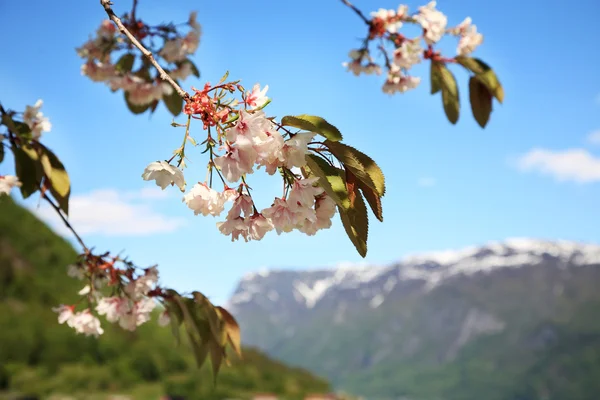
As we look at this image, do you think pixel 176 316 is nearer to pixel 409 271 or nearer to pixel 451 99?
pixel 451 99

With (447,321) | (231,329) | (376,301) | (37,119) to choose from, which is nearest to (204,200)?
(231,329)

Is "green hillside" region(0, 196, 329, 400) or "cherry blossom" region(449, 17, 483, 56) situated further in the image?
"green hillside" region(0, 196, 329, 400)

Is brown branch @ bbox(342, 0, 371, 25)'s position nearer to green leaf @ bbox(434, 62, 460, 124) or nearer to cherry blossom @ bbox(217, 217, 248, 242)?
green leaf @ bbox(434, 62, 460, 124)

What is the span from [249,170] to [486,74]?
0.80 m

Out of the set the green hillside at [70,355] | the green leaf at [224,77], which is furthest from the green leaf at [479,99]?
the green hillside at [70,355]

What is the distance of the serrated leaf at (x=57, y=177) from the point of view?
114 cm

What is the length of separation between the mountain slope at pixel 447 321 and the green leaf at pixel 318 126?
7927 cm

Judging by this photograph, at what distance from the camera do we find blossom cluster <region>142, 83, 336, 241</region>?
0.62 metres

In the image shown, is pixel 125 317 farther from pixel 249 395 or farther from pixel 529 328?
pixel 529 328

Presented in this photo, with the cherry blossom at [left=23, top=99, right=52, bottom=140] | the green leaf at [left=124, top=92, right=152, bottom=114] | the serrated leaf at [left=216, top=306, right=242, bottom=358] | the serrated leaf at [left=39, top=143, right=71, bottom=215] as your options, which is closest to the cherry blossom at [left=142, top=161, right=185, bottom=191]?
the serrated leaf at [left=216, top=306, right=242, bottom=358]

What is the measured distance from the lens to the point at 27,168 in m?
1.18

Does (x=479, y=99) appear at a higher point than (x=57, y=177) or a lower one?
higher

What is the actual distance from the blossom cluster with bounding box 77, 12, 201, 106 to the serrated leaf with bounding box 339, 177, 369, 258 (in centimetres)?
117

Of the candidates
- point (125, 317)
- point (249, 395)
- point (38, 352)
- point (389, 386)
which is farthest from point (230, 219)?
point (389, 386)
